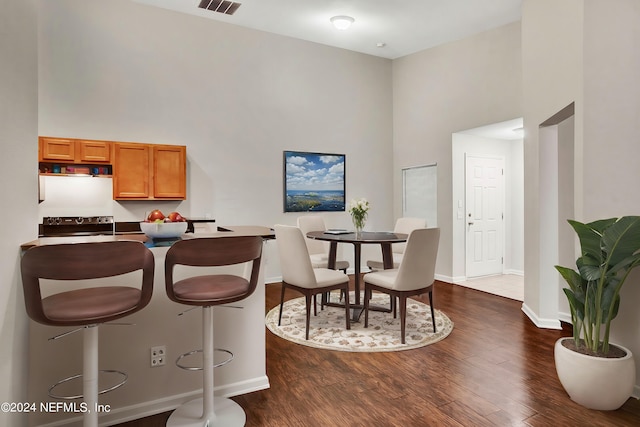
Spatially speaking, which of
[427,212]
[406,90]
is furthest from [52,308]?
[406,90]

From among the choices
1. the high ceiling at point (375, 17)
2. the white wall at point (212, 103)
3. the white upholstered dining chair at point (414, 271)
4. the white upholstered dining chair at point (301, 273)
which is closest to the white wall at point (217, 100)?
the white wall at point (212, 103)

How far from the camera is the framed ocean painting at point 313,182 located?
586cm

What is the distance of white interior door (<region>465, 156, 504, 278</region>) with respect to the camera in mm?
5879

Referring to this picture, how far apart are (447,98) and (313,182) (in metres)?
2.47

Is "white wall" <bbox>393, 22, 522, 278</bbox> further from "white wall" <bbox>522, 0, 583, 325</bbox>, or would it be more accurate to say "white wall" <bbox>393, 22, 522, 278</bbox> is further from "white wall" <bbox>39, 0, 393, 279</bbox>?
"white wall" <bbox>522, 0, 583, 325</bbox>

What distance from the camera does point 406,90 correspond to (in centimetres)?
643

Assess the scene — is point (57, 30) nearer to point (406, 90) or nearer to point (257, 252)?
point (257, 252)

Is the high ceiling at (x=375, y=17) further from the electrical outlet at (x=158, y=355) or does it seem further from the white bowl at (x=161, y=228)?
the electrical outlet at (x=158, y=355)

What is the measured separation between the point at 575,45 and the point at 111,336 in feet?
12.6

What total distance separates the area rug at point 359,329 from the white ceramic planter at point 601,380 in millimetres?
1196

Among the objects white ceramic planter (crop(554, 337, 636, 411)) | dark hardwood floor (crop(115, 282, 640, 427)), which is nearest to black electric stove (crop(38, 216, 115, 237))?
dark hardwood floor (crop(115, 282, 640, 427))

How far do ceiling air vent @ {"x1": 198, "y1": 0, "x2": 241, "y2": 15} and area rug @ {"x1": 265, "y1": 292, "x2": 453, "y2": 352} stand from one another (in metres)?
3.89

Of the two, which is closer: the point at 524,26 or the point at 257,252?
the point at 257,252

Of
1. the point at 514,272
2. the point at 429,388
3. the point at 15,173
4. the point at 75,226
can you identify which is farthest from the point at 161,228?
the point at 514,272
